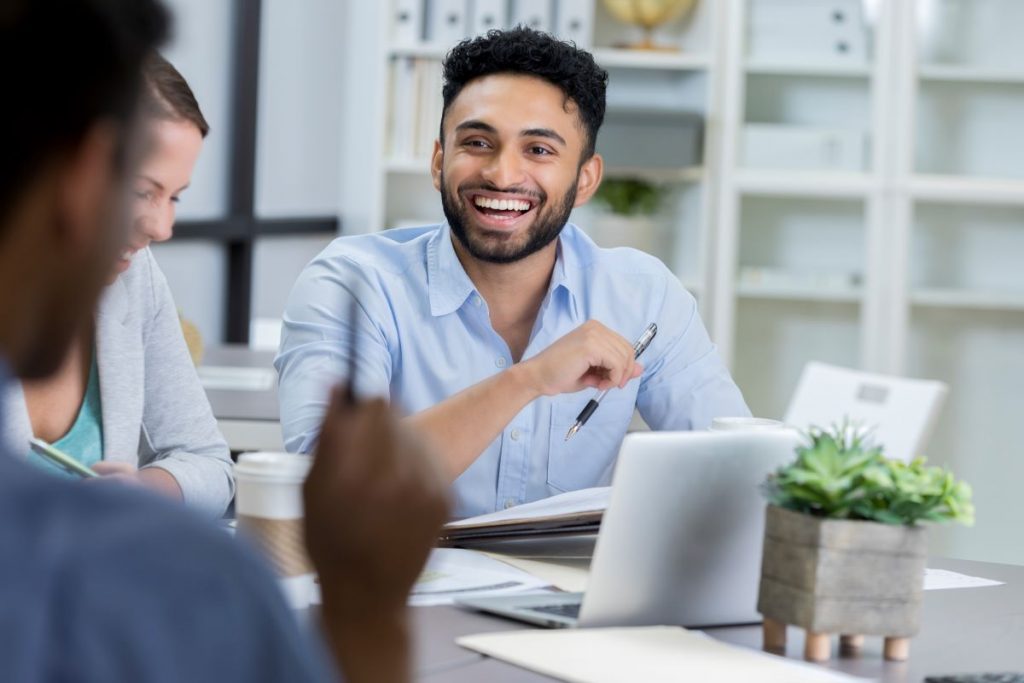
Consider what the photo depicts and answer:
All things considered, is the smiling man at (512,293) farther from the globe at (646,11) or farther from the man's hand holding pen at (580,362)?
the globe at (646,11)

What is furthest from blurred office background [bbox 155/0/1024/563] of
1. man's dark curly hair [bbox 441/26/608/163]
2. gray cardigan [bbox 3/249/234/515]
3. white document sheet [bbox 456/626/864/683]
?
white document sheet [bbox 456/626/864/683]

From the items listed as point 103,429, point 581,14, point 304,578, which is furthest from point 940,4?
point 304,578

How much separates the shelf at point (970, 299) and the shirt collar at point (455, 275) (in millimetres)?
2630

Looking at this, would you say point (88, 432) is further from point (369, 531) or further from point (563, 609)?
point (369, 531)

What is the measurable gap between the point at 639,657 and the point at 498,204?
1.13m

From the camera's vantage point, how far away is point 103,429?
170 centimetres

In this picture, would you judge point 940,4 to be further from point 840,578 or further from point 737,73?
point 840,578

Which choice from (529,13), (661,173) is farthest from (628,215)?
(529,13)

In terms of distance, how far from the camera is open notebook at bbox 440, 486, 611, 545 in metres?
1.44

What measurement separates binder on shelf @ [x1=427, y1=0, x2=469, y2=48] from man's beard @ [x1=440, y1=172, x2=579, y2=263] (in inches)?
92.4

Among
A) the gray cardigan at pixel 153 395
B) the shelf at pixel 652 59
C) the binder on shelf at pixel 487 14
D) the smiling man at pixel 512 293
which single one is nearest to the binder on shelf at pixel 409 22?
the binder on shelf at pixel 487 14

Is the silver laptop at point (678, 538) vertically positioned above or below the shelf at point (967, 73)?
below

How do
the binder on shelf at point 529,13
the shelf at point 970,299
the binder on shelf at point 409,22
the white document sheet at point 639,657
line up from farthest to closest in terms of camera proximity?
the shelf at point 970,299, the binder on shelf at point 409,22, the binder on shelf at point 529,13, the white document sheet at point 639,657

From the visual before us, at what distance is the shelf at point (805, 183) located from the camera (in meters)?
4.57
